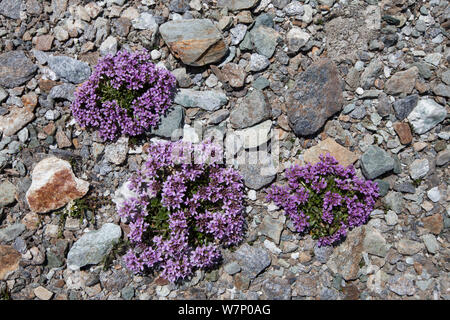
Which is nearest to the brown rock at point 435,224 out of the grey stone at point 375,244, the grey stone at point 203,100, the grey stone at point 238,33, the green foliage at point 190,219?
the grey stone at point 375,244

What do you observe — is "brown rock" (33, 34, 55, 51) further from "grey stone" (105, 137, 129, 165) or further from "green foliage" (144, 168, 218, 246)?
"green foliage" (144, 168, 218, 246)

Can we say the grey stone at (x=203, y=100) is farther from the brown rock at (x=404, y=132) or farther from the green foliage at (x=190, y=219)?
the brown rock at (x=404, y=132)

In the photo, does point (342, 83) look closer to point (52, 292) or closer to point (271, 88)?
point (271, 88)

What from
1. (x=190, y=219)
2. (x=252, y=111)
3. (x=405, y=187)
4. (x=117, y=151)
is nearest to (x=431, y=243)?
(x=405, y=187)

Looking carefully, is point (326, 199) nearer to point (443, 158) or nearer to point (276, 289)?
point (276, 289)

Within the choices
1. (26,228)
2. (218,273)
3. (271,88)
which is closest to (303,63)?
(271,88)
